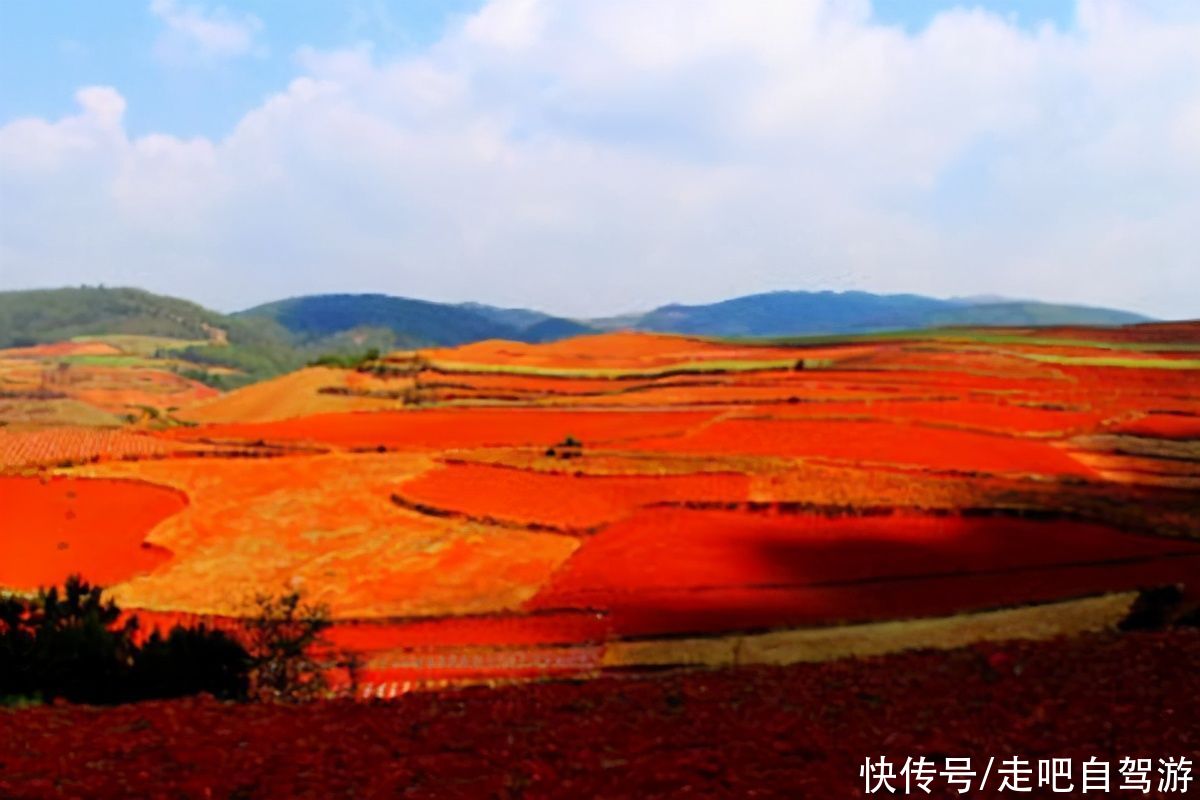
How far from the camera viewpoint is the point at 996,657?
33.6 ft

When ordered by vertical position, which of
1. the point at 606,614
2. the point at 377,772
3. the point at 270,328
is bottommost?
the point at 606,614

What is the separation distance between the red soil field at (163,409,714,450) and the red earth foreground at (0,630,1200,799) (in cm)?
2421

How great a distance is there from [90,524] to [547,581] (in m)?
12.0

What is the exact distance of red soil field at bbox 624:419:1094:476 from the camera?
91.3 feet

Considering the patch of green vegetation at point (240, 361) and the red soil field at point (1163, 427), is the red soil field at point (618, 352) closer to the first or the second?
the red soil field at point (1163, 427)

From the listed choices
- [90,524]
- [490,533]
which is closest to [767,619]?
[490,533]

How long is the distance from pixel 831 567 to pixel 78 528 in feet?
53.4

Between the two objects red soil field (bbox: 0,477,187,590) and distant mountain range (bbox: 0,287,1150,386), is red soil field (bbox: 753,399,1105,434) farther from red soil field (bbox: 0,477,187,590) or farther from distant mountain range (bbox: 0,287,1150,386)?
distant mountain range (bbox: 0,287,1150,386)

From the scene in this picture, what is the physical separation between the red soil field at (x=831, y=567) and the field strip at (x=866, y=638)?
70cm

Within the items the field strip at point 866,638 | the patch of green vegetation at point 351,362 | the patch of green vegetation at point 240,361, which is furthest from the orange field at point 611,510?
the patch of green vegetation at point 240,361

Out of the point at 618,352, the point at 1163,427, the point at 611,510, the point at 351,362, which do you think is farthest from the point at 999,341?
the point at 611,510

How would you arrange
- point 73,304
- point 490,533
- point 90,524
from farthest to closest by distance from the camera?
point 73,304 < point 90,524 < point 490,533

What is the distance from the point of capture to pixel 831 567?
17.9m

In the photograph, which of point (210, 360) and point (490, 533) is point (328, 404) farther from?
point (210, 360)
